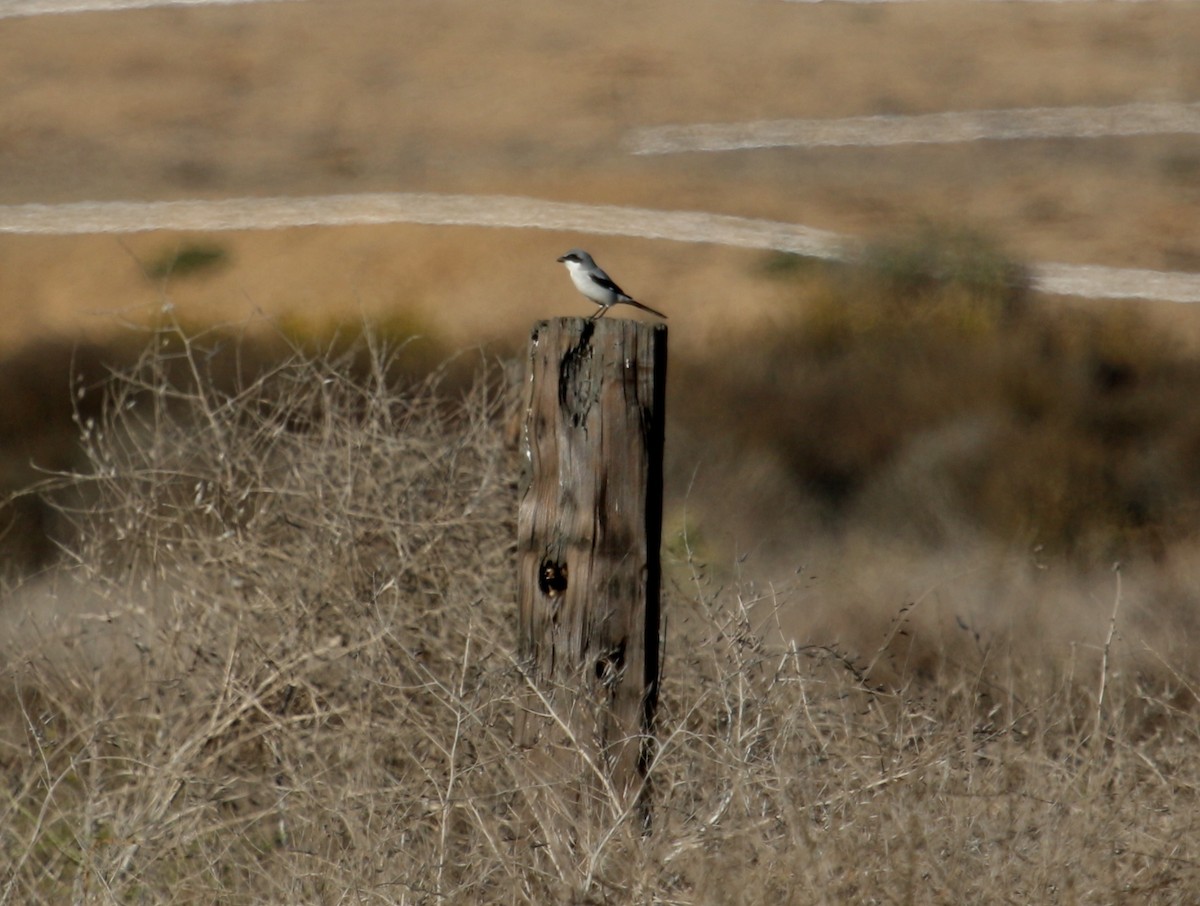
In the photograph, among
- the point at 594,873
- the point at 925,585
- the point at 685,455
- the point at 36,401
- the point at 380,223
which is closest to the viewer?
the point at 594,873

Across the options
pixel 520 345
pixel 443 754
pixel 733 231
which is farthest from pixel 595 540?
pixel 733 231

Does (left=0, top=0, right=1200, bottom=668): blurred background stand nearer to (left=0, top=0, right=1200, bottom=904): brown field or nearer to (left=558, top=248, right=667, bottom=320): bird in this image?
(left=0, top=0, right=1200, bottom=904): brown field

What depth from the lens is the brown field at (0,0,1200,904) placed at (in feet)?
15.6

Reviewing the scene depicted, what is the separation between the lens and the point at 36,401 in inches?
389

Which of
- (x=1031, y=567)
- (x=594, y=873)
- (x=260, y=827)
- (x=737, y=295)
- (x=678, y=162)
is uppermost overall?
(x=678, y=162)

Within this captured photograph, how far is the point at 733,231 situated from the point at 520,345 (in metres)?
2.04

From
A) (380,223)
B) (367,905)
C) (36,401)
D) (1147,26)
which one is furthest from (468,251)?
(367,905)

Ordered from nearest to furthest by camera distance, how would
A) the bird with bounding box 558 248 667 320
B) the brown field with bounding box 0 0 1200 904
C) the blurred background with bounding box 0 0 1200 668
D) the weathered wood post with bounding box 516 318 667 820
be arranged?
the weathered wood post with bounding box 516 318 667 820 → the bird with bounding box 558 248 667 320 → the brown field with bounding box 0 0 1200 904 → the blurred background with bounding box 0 0 1200 668

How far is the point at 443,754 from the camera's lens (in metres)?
3.75

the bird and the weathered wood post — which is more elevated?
the bird

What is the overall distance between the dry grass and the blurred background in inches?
142

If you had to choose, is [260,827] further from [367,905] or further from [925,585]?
[925,585]

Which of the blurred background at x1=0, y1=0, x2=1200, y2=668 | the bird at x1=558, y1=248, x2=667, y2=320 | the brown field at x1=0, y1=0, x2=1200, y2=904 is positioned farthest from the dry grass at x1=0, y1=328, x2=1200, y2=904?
the blurred background at x1=0, y1=0, x2=1200, y2=668

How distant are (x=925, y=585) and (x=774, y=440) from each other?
6.32ft
